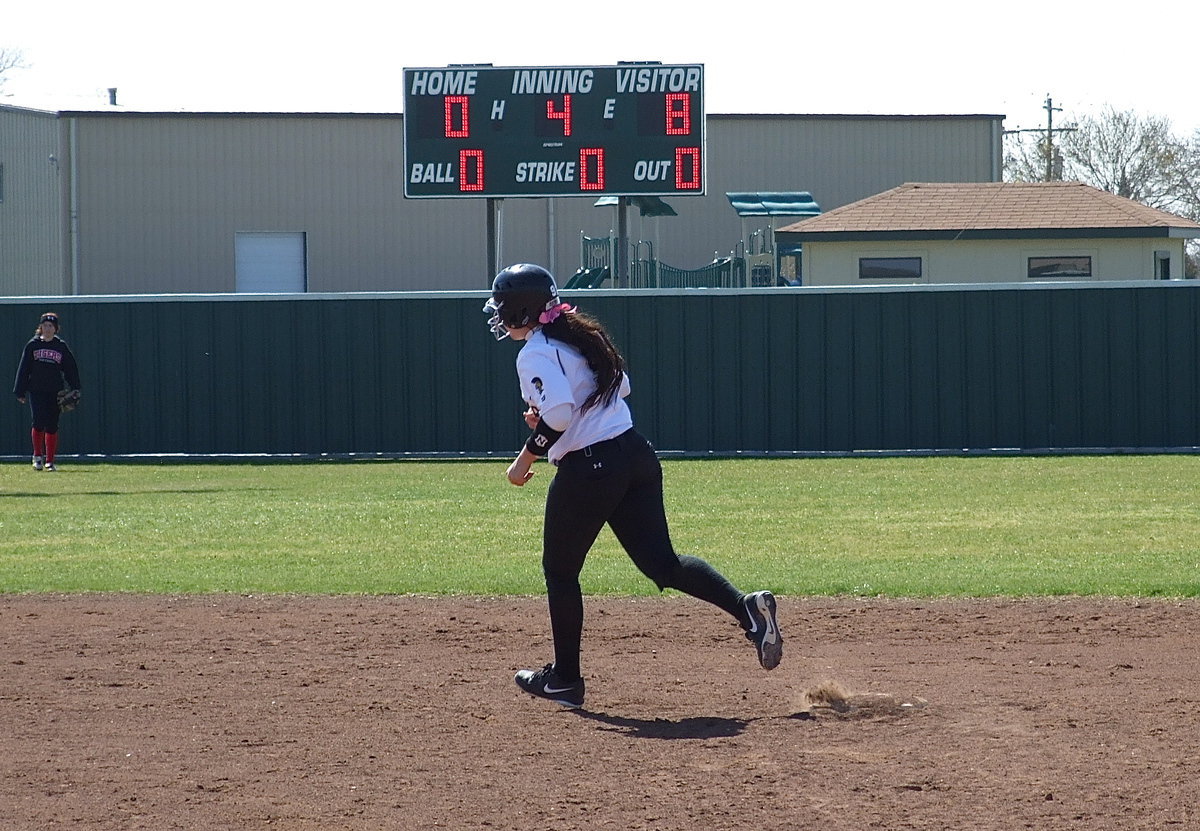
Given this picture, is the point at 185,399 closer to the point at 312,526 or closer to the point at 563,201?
the point at 312,526

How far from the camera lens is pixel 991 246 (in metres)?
29.1

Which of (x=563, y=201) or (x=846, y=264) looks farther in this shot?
(x=563, y=201)

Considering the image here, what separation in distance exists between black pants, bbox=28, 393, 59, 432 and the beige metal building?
19.6 meters

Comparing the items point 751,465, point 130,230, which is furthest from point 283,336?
point 130,230

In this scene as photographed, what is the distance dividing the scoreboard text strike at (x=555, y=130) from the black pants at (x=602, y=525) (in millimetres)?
14833

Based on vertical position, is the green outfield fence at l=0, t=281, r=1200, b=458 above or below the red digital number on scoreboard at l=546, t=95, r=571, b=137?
below

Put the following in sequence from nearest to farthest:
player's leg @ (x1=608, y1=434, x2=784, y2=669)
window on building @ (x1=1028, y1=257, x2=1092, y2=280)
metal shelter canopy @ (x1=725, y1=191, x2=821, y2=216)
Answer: player's leg @ (x1=608, y1=434, x2=784, y2=669)
window on building @ (x1=1028, y1=257, x2=1092, y2=280)
metal shelter canopy @ (x1=725, y1=191, x2=821, y2=216)

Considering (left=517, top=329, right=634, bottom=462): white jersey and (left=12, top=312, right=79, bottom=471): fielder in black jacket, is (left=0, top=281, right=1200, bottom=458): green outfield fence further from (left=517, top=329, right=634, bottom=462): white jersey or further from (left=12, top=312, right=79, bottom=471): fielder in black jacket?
(left=517, top=329, right=634, bottom=462): white jersey

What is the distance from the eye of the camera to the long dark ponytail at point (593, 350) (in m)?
5.97

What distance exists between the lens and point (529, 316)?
6055 millimetres

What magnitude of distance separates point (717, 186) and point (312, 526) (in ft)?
94.5

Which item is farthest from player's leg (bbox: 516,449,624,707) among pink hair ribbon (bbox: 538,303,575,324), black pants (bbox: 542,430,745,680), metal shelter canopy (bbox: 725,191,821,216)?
metal shelter canopy (bbox: 725,191,821,216)

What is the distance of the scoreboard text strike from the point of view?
20.7m

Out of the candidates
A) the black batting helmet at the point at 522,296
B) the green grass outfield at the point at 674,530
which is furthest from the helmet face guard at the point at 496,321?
the green grass outfield at the point at 674,530
